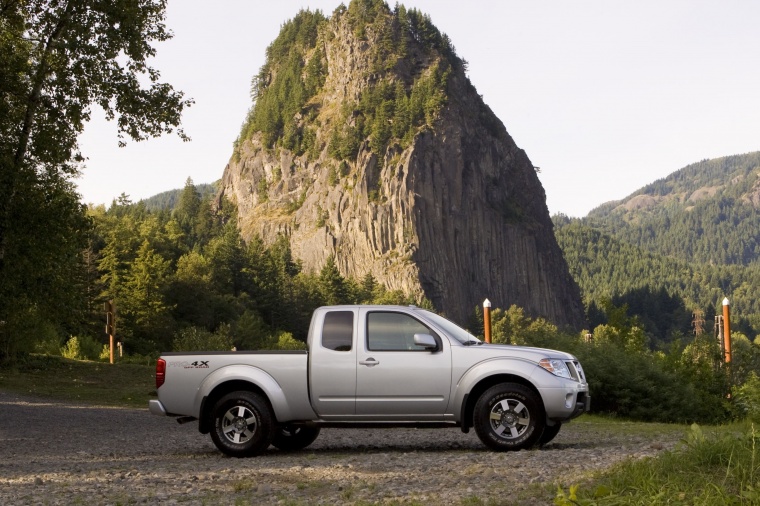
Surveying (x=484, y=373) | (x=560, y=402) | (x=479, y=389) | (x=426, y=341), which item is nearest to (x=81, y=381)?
(x=426, y=341)

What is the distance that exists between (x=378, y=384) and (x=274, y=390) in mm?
1365

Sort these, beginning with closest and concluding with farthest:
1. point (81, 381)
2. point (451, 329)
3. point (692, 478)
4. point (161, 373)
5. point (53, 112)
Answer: point (692, 478) → point (451, 329) → point (161, 373) → point (53, 112) → point (81, 381)

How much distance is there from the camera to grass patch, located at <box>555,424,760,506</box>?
6895 mm

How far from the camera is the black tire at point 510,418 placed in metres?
12.3

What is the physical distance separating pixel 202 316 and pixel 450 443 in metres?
87.0

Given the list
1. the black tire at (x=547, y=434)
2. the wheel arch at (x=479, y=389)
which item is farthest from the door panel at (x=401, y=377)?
the black tire at (x=547, y=434)

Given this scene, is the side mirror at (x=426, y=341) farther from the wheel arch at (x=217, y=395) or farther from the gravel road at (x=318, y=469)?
the wheel arch at (x=217, y=395)

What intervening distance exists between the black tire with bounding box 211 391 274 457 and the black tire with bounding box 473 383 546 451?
2755 millimetres

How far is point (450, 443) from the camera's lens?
14.6 m

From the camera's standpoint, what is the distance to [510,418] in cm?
1239

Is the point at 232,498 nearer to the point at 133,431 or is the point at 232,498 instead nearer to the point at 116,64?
the point at 133,431

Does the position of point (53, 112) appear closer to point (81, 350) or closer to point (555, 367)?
point (555, 367)

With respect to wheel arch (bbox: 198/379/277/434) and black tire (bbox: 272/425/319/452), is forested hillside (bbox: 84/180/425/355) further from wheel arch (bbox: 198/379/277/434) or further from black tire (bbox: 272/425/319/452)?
wheel arch (bbox: 198/379/277/434)

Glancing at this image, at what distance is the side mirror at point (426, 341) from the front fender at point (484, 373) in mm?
526
